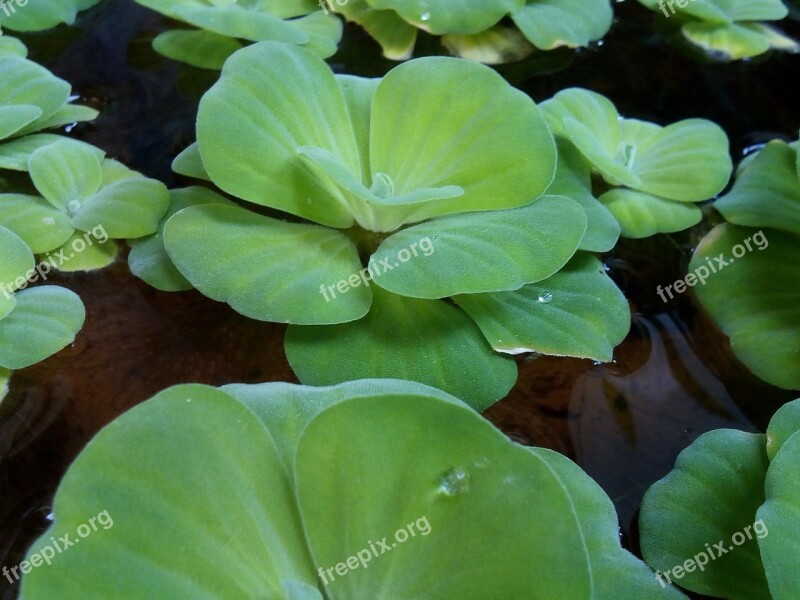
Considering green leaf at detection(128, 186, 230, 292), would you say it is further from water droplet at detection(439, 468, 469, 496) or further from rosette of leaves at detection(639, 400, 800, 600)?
rosette of leaves at detection(639, 400, 800, 600)

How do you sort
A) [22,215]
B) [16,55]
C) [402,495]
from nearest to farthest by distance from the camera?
[402,495] < [22,215] < [16,55]

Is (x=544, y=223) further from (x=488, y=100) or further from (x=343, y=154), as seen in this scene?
(x=343, y=154)

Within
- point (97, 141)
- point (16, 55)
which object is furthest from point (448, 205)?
point (16, 55)

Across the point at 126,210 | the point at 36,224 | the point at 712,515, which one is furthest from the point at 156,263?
the point at 712,515

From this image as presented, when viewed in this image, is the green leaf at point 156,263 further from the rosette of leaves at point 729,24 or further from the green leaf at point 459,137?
the rosette of leaves at point 729,24

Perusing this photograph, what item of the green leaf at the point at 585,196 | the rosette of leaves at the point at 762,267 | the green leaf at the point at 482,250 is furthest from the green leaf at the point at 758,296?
the green leaf at the point at 482,250

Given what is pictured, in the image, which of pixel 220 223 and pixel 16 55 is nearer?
pixel 220 223

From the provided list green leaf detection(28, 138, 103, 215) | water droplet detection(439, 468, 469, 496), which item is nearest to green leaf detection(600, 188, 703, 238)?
water droplet detection(439, 468, 469, 496)

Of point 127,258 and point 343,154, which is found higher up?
point 343,154
